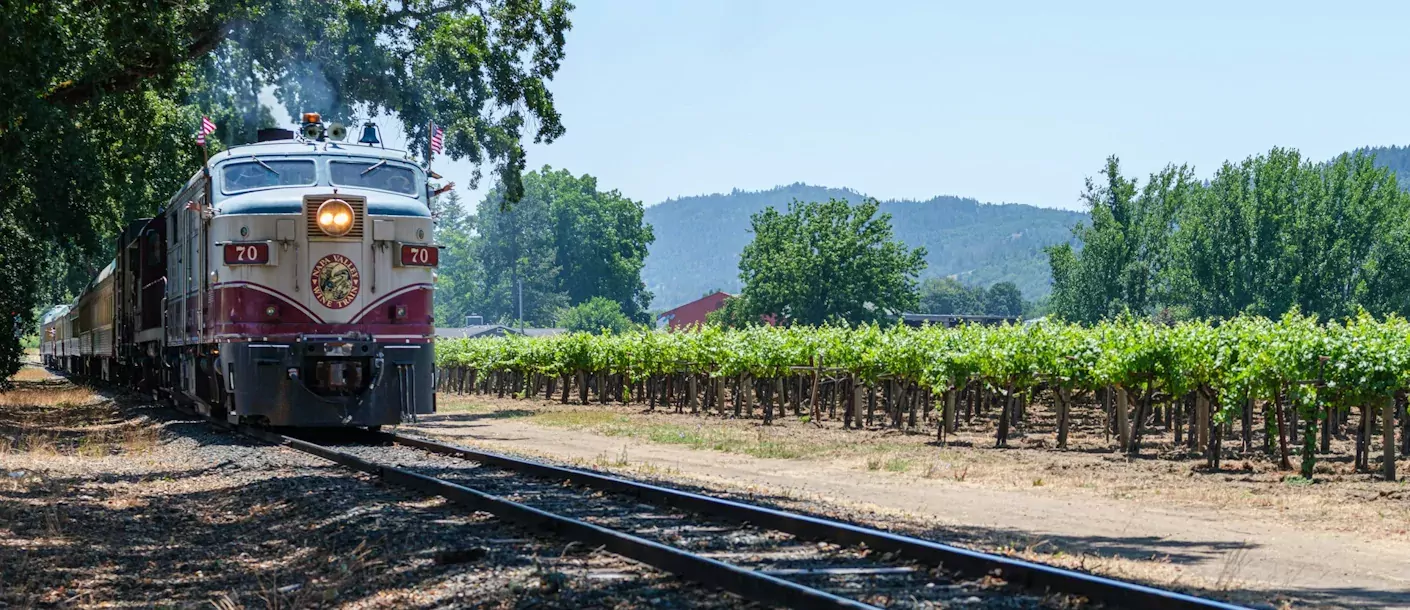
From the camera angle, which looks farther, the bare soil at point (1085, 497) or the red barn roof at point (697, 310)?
the red barn roof at point (697, 310)

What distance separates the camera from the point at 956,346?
29.9 meters

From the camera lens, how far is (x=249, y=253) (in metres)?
17.9

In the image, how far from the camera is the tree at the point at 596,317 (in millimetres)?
138375

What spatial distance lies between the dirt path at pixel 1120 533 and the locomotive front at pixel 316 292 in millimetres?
3288

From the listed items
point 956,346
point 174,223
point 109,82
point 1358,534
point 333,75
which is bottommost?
point 1358,534

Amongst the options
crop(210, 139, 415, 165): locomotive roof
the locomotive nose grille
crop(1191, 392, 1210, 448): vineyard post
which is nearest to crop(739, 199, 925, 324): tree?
crop(1191, 392, 1210, 448): vineyard post

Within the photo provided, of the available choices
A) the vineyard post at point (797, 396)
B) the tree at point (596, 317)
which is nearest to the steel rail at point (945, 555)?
the vineyard post at point (797, 396)

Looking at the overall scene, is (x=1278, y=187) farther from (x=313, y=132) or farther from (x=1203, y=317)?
(x=313, y=132)

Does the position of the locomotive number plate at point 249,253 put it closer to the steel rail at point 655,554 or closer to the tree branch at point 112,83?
the steel rail at point 655,554

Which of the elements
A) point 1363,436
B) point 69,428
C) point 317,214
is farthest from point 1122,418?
point 69,428

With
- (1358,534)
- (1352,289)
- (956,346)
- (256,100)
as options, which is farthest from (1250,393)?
(1352,289)

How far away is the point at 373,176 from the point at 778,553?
11.9 m

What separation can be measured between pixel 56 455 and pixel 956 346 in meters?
18.4

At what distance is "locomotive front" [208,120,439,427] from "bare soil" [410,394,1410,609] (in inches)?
123
